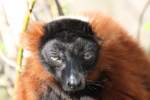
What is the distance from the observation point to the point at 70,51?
13.7 feet

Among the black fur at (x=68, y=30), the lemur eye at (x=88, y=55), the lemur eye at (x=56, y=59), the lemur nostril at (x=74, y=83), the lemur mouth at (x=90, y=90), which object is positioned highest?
the black fur at (x=68, y=30)

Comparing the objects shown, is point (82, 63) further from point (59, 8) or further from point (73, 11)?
point (73, 11)

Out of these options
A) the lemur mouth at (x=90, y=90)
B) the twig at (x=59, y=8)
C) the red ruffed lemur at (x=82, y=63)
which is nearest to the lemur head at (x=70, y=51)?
the red ruffed lemur at (x=82, y=63)

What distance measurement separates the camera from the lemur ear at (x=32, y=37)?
4.46m

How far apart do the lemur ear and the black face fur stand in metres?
0.09

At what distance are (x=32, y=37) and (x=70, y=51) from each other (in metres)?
0.45

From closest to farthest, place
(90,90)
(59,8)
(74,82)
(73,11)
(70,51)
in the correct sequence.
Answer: (74,82), (70,51), (90,90), (59,8), (73,11)

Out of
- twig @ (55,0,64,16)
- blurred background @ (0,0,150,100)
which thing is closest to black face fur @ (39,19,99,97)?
twig @ (55,0,64,16)

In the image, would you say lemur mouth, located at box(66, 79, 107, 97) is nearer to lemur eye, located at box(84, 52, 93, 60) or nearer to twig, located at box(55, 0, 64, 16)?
lemur eye, located at box(84, 52, 93, 60)

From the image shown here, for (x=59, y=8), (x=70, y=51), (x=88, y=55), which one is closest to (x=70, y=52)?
(x=70, y=51)

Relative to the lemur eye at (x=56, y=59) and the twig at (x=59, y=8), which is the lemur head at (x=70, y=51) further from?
the twig at (x=59, y=8)

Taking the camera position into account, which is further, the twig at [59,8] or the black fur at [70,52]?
the twig at [59,8]

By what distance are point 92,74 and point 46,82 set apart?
0.36 meters

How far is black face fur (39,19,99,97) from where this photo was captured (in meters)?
4.12
